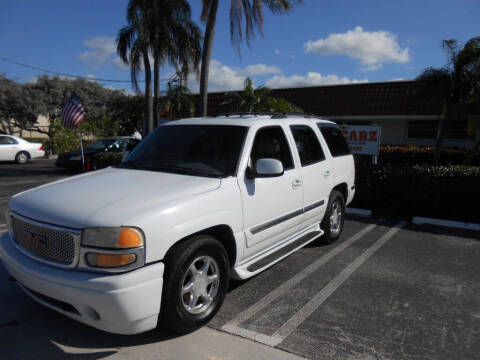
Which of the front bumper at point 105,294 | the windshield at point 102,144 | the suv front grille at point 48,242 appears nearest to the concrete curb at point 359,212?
the front bumper at point 105,294

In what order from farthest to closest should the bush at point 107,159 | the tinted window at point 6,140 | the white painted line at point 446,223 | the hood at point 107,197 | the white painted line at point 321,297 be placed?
1. the tinted window at point 6,140
2. the bush at point 107,159
3. the white painted line at point 446,223
4. the white painted line at point 321,297
5. the hood at point 107,197

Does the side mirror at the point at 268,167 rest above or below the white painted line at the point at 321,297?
above

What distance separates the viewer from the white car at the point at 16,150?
18.7 m

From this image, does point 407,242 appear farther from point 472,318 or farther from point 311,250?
point 472,318

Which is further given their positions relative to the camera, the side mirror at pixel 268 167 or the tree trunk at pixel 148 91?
the tree trunk at pixel 148 91

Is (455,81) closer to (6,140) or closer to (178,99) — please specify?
(178,99)

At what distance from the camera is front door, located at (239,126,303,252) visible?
378 centimetres

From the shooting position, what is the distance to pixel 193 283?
3.25 meters

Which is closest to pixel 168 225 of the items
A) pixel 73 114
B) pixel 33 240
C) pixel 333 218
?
pixel 33 240

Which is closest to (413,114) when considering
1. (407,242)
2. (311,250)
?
(407,242)

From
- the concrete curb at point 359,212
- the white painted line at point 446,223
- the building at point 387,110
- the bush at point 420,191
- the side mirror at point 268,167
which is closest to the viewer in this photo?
the side mirror at point 268,167

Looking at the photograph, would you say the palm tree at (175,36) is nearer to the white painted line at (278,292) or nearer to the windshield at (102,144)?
the windshield at (102,144)

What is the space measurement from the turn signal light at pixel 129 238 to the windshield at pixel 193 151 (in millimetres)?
1117

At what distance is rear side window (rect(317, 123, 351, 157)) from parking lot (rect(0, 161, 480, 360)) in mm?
1562
